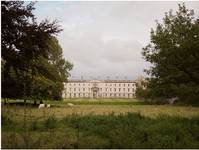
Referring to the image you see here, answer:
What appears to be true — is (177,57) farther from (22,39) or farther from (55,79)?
(55,79)

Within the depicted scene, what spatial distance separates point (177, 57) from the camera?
20.1 meters

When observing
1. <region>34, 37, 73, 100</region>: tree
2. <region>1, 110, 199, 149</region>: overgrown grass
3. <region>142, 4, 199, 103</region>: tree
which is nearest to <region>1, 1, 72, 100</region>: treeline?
<region>1, 110, 199, 149</region>: overgrown grass

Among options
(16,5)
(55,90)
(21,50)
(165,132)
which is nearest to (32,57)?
(21,50)

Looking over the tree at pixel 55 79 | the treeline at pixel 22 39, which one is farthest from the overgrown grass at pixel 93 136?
the tree at pixel 55 79

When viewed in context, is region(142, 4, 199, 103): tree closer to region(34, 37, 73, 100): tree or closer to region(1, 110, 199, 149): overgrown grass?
region(1, 110, 199, 149): overgrown grass

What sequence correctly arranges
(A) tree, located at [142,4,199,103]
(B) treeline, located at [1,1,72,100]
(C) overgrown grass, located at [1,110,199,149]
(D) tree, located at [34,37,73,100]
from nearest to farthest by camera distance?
(C) overgrown grass, located at [1,110,199,149], (B) treeline, located at [1,1,72,100], (A) tree, located at [142,4,199,103], (D) tree, located at [34,37,73,100]

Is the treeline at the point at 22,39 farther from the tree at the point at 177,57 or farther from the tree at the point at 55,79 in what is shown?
the tree at the point at 55,79

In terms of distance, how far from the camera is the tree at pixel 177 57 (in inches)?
782

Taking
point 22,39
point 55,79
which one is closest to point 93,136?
point 22,39

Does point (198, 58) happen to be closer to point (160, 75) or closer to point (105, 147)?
point (160, 75)

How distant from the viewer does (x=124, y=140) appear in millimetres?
11906

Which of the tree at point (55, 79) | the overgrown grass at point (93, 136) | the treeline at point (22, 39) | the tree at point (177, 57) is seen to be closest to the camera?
the overgrown grass at point (93, 136)

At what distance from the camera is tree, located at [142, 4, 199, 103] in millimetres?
19875

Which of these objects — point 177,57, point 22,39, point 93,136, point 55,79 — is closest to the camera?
point 93,136
